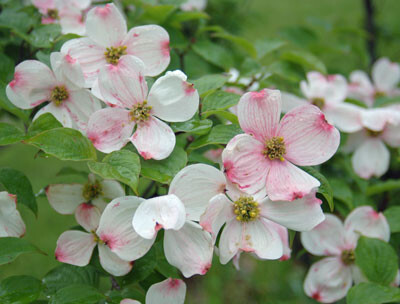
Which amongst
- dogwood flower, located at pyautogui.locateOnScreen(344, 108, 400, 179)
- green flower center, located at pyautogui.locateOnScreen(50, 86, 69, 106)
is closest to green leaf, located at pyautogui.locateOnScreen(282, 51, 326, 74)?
dogwood flower, located at pyautogui.locateOnScreen(344, 108, 400, 179)

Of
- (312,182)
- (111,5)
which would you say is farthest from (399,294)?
(111,5)

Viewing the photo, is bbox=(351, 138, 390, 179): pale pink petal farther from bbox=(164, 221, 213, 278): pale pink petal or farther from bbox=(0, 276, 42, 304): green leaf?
bbox=(0, 276, 42, 304): green leaf

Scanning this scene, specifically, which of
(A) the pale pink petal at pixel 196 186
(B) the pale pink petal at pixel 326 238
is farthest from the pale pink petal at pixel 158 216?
(B) the pale pink petal at pixel 326 238

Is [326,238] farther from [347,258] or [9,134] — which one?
[9,134]

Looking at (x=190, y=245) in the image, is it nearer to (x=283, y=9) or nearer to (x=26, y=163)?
(x=26, y=163)

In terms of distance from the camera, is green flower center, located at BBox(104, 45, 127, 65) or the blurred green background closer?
green flower center, located at BBox(104, 45, 127, 65)

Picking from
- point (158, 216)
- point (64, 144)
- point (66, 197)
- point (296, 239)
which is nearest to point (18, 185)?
point (66, 197)

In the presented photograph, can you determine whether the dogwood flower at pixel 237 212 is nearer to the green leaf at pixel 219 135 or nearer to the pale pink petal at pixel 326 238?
the green leaf at pixel 219 135
